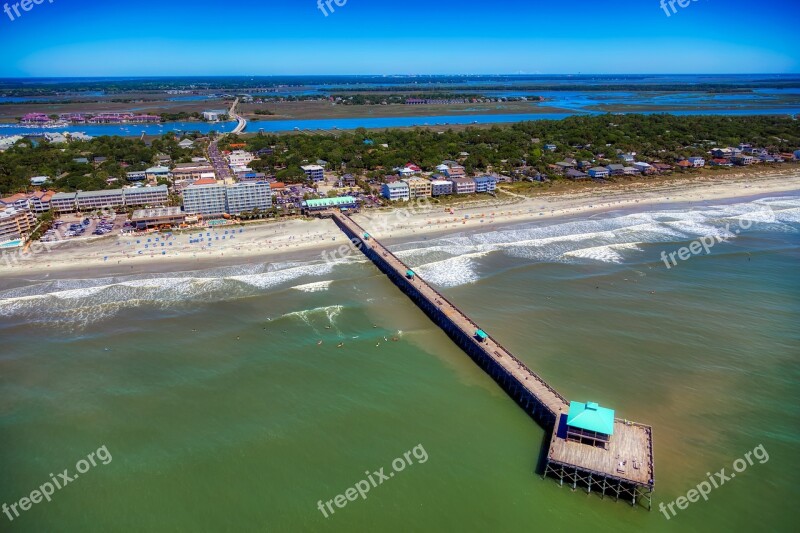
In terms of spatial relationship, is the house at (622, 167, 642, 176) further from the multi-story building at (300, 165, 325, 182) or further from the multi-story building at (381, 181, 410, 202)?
the multi-story building at (300, 165, 325, 182)

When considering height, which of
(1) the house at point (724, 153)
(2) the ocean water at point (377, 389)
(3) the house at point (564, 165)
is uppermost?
(1) the house at point (724, 153)

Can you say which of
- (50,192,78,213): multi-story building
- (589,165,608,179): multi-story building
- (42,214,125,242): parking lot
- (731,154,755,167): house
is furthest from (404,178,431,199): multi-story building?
(731,154,755,167): house

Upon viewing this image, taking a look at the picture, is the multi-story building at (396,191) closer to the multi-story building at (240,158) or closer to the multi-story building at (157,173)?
the multi-story building at (240,158)

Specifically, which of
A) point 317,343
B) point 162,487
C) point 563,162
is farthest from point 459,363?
point 563,162

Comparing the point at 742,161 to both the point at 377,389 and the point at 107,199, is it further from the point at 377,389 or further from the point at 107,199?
the point at 107,199

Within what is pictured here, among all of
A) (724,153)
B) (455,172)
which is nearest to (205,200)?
(455,172)

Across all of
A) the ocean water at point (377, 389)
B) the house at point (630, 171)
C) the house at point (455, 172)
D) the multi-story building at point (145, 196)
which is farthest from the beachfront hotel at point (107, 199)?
the house at point (630, 171)
